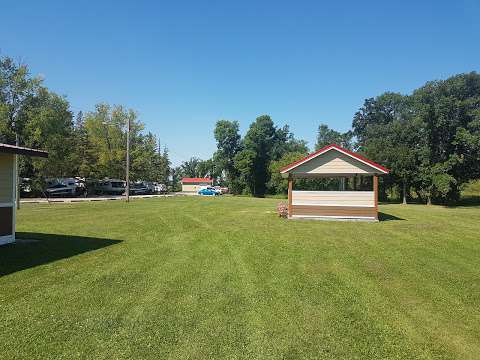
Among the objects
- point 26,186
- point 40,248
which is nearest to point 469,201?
point 40,248

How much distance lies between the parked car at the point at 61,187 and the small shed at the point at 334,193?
3290 centimetres

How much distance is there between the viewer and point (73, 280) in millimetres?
6801

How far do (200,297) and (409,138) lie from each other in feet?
144

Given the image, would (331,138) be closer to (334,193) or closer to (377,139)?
(377,139)

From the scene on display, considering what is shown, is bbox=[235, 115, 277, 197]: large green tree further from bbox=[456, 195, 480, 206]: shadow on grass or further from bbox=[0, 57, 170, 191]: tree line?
bbox=[456, 195, 480, 206]: shadow on grass

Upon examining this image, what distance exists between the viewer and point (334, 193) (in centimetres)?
1847

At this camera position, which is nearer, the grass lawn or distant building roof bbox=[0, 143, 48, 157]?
the grass lawn

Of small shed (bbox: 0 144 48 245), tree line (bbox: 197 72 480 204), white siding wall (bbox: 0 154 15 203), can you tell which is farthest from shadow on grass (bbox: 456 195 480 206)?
white siding wall (bbox: 0 154 15 203)

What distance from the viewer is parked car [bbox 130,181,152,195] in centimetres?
5610

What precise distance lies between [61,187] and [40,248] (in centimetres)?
3654

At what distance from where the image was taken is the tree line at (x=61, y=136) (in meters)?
35.3

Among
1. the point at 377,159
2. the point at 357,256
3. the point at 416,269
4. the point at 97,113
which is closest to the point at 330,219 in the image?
the point at 357,256

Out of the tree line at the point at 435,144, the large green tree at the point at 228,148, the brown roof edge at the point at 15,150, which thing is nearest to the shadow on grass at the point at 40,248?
the brown roof edge at the point at 15,150

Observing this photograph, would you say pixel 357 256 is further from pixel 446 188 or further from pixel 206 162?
pixel 206 162
